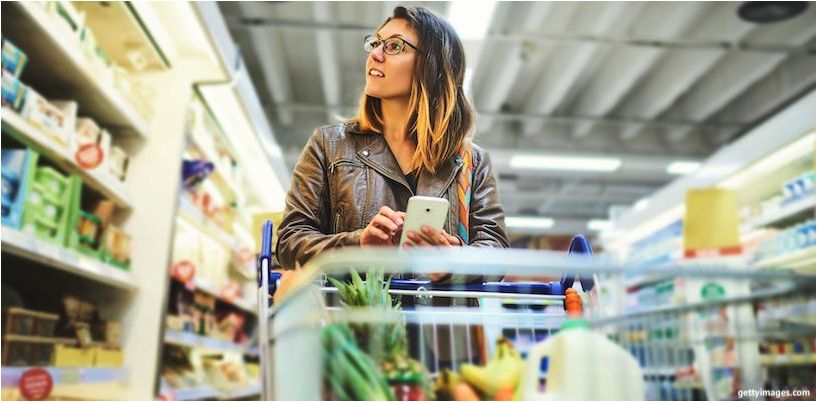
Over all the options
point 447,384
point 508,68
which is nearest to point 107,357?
point 447,384

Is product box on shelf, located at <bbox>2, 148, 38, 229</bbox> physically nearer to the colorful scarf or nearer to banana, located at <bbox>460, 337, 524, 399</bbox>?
the colorful scarf

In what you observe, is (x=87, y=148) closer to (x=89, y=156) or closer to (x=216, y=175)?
(x=89, y=156)

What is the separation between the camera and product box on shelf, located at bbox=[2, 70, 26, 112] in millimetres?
2352

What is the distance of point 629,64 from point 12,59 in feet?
20.0

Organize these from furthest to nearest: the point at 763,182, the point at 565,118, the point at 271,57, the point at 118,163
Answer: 1. the point at 565,118
2. the point at 271,57
3. the point at 763,182
4. the point at 118,163

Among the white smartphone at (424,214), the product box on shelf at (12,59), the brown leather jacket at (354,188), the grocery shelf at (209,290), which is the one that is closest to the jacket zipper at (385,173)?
the brown leather jacket at (354,188)

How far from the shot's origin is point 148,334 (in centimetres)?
336

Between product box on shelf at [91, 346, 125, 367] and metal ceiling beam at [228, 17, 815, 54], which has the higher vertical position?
metal ceiling beam at [228, 17, 815, 54]

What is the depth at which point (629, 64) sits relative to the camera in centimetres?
727

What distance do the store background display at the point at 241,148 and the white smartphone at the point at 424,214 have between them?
310mm

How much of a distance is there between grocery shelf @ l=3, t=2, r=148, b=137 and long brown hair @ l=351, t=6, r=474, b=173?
57.9 inches

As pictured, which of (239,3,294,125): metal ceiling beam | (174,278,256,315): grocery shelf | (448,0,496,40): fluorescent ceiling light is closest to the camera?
(448,0,496,40): fluorescent ceiling light

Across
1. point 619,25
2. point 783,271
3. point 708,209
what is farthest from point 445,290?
point 619,25

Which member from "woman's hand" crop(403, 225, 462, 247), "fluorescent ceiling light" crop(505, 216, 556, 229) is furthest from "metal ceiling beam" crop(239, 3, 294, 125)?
"fluorescent ceiling light" crop(505, 216, 556, 229)
